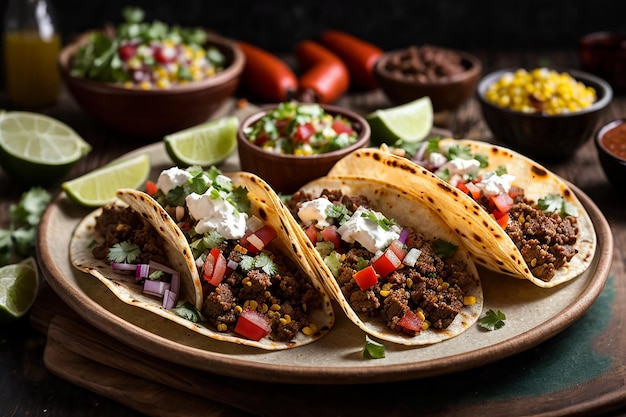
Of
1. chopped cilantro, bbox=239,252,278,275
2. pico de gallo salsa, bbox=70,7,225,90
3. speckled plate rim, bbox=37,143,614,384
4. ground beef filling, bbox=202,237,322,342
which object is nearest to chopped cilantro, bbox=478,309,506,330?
speckled plate rim, bbox=37,143,614,384

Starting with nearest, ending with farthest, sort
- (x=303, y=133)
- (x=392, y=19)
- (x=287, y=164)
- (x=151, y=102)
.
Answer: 1. (x=287, y=164)
2. (x=303, y=133)
3. (x=151, y=102)
4. (x=392, y=19)

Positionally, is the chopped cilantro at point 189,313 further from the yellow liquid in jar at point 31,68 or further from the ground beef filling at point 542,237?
the yellow liquid in jar at point 31,68

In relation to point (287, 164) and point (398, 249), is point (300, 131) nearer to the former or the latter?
point (287, 164)

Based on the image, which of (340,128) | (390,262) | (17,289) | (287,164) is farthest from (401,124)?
(17,289)

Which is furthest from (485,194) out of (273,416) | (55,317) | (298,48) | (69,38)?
(69,38)

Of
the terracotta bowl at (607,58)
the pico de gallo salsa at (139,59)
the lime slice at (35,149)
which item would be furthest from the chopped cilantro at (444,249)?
the terracotta bowl at (607,58)

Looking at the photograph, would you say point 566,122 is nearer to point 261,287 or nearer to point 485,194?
point 485,194

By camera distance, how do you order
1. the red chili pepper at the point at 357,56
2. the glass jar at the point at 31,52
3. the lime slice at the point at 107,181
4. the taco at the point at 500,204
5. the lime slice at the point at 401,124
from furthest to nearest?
1. the red chili pepper at the point at 357,56
2. the glass jar at the point at 31,52
3. the lime slice at the point at 401,124
4. the lime slice at the point at 107,181
5. the taco at the point at 500,204
